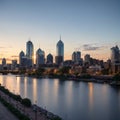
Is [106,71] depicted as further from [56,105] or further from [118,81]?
[56,105]

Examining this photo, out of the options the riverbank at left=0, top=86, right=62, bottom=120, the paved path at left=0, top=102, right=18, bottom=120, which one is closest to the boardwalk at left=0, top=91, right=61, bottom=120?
the riverbank at left=0, top=86, right=62, bottom=120

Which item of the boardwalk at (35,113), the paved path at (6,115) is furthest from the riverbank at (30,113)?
the paved path at (6,115)

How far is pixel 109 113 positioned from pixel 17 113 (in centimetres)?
743

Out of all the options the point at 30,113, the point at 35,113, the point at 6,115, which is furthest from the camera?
the point at 30,113

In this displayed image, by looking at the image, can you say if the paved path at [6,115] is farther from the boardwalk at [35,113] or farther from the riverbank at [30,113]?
the boardwalk at [35,113]

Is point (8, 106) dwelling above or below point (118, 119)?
above

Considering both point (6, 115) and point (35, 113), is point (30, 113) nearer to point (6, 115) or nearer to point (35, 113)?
point (35, 113)

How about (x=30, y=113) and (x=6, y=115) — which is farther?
(x=30, y=113)

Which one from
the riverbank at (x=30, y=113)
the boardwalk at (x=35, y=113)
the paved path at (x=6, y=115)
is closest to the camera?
the paved path at (x=6, y=115)

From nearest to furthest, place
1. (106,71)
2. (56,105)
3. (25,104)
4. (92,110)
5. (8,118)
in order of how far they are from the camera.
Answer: (8,118)
(25,104)
(92,110)
(56,105)
(106,71)

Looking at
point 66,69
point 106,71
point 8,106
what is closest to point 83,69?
point 66,69

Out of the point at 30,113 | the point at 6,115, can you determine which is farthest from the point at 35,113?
the point at 6,115

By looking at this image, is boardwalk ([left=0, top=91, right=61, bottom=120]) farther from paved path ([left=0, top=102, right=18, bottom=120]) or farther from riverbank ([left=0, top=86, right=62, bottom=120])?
paved path ([left=0, top=102, right=18, bottom=120])

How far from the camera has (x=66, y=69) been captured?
94.5 metres
